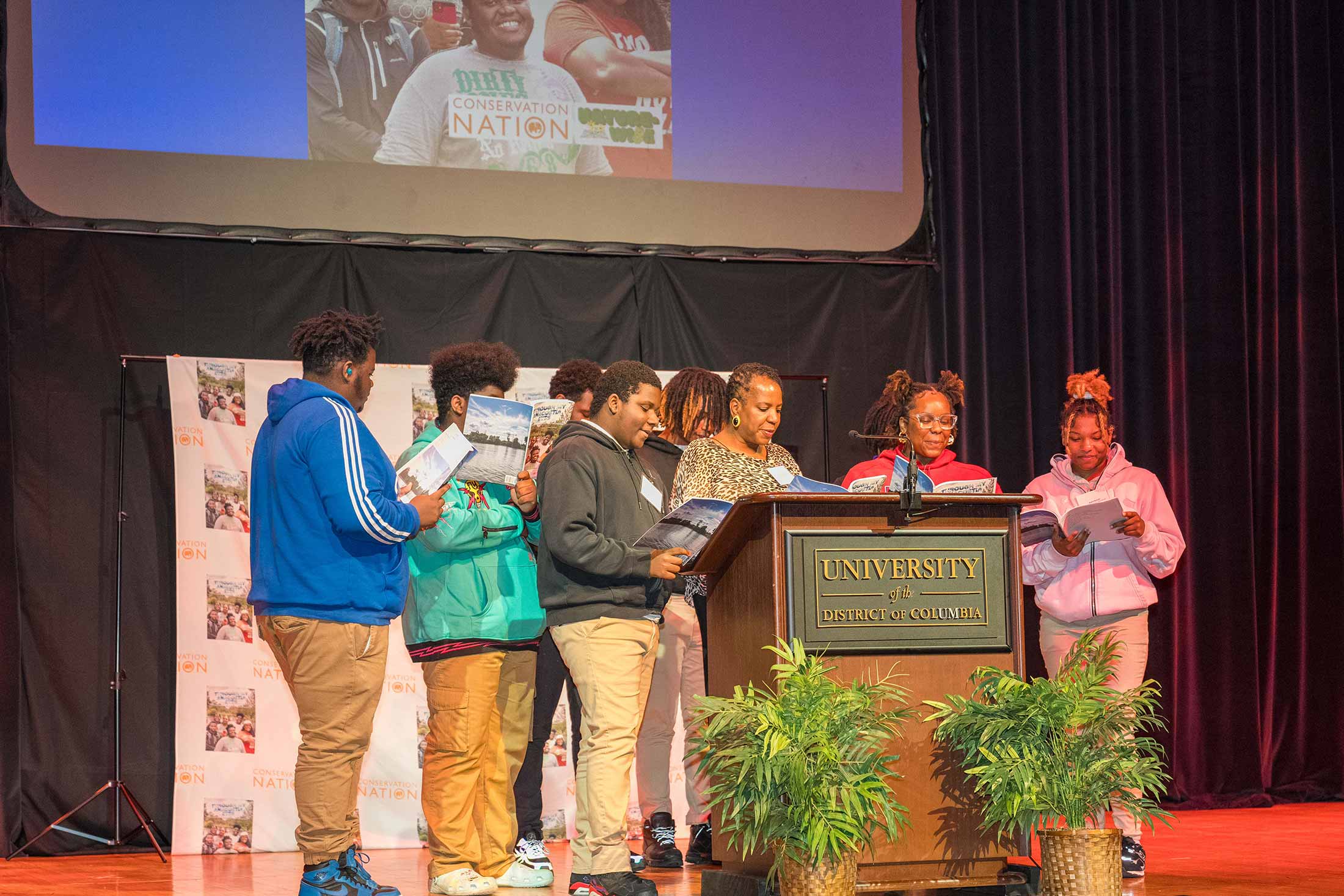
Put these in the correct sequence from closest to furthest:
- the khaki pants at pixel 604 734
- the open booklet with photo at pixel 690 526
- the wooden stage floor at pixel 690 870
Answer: the open booklet with photo at pixel 690 526 < the khaki pants at pixel 604 734 < the wooden stage floor at pixel 690 870

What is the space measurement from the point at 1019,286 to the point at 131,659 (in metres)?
4.25

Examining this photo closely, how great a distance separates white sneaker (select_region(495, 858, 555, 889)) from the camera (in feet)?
14.0

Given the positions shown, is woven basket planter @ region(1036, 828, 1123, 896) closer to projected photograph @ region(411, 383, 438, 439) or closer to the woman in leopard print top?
the woman in leopard print top

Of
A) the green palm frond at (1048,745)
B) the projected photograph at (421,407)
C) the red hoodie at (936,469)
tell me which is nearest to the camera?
the green palm frond at (1048,745)

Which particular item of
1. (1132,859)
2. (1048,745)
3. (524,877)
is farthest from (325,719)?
(1132,859)

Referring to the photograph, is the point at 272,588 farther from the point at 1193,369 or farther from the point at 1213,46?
the point at 1213,46

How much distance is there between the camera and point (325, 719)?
363 cm

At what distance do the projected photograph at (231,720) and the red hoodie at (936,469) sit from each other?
8.37ft

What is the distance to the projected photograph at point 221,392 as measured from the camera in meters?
5.57

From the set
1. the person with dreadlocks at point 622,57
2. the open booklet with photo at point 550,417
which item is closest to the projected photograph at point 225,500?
the open booklet with photo at point 550,417

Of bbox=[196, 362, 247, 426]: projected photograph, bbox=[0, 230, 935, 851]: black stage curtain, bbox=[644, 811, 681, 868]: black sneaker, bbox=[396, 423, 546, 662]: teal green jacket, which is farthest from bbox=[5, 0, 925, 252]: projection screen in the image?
bbox=[644, 811, 681, 868]: black sneaker

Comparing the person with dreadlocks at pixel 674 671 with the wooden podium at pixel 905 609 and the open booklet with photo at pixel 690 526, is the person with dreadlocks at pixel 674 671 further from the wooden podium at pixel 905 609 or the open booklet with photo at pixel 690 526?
the wooden podium at pixel 905 609

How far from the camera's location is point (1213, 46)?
695 centimetres

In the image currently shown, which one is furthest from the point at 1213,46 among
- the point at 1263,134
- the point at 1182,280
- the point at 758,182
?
the point at 758,182
